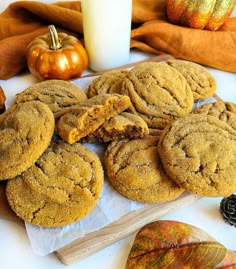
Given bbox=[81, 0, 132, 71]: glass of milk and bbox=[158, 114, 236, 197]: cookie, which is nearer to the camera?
bbox=[158, 114, 236, 197]: cookie

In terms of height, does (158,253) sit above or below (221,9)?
below

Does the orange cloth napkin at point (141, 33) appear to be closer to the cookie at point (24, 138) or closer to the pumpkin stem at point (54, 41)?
the pumpkin stem at point (54, 41)

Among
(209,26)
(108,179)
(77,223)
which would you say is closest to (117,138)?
(108,179)

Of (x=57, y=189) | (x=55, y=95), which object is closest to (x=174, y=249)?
(x=57, y=189)

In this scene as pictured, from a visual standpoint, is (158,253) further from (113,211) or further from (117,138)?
(117,138)

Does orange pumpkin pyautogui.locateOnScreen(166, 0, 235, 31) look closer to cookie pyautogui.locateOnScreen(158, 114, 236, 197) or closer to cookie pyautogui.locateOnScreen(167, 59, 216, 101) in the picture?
cookie pyautogui.locateOnScreen(167, 59, 216, 101)

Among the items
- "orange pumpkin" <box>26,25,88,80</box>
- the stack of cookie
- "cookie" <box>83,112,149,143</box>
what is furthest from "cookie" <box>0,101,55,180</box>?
"orange pumpkin" <box>26,25,88,80</box>
